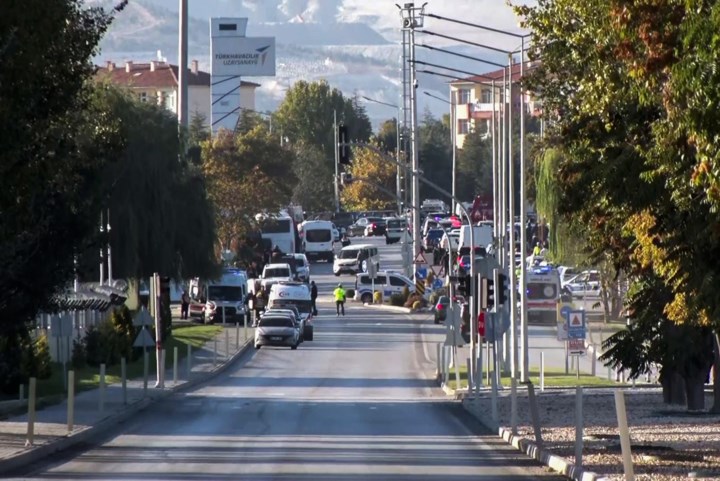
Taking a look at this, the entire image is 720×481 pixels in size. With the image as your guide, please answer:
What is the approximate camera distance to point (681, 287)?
1908 cm

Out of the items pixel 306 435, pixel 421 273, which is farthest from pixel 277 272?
pixel 306 435

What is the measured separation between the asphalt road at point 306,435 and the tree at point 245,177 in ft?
126

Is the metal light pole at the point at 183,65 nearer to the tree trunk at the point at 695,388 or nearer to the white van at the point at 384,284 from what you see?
the tree trunk at the point at 695,388

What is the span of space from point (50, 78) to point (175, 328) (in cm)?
4659

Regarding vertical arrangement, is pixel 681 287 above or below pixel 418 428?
above

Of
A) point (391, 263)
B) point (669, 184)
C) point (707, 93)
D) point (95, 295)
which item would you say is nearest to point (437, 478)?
point (669, 184)

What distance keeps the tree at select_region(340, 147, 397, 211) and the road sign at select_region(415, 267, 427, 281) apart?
51.4 meters

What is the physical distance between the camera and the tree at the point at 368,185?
467 feet

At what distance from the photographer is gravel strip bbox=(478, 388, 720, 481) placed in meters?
18.5

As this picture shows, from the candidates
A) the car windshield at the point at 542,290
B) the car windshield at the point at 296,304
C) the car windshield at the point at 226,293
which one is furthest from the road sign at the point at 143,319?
the car windshield at the point at 226,293

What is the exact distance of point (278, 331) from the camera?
57.1m

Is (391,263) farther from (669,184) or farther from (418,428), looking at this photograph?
(669,184)

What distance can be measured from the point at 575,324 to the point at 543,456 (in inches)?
743

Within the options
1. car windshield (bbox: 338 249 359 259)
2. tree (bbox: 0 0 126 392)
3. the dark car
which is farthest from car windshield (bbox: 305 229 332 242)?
tree (bbox: 0 0 126 392)
